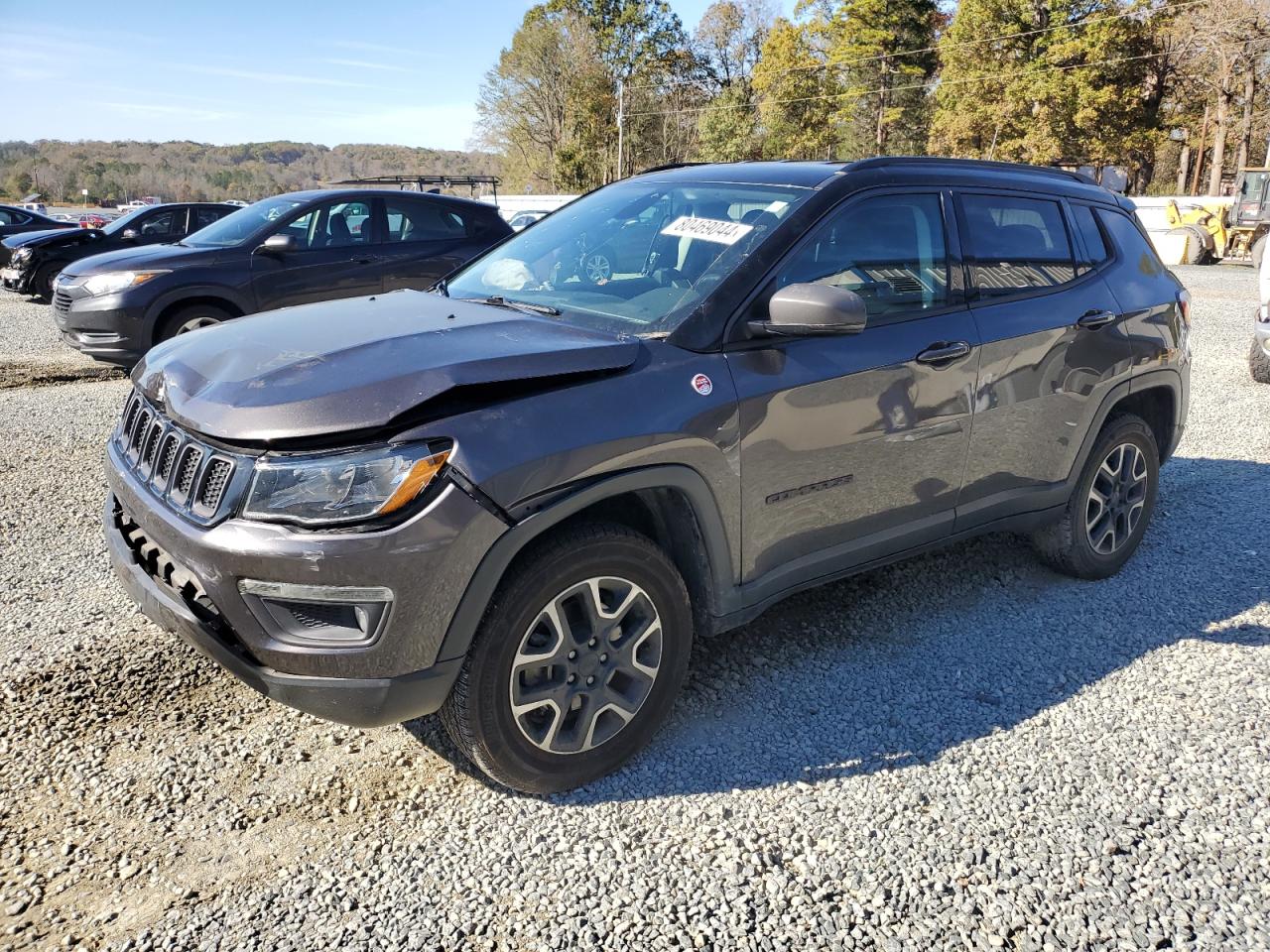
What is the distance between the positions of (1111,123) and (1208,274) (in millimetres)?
24435

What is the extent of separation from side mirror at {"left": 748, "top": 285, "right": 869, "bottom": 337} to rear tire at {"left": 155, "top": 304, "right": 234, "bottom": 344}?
661 centimetres

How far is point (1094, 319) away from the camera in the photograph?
4129mm

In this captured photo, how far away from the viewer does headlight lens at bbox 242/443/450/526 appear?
2.37m

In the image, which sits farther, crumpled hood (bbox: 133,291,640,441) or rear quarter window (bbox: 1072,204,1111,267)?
rear quarter window (bbox: 1072,204,1111,267)

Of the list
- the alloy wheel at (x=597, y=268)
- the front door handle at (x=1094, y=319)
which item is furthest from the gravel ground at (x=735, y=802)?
the alloy wheel at (x=597, y=268)

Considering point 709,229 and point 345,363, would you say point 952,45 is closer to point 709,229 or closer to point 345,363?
point 709,229

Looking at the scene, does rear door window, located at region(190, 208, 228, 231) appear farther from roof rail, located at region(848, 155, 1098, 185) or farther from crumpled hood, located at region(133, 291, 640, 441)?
roof rail, located at region(848, 155, 1098, 185)

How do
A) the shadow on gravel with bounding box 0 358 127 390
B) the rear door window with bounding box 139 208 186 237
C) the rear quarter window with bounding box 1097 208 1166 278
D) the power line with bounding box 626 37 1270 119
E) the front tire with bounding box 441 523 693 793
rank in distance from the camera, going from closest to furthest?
the front tire with bounding box 441 523 693 793 → the rear quarter window with bounding box 1097 208 1166 278 → the shadow on gravel with bounding box 0 358 127 390 → the rear door window with bounding box 139 208 186 237 → the power line with bounding box 626 37 1270 119

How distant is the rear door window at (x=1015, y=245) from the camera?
3.79m

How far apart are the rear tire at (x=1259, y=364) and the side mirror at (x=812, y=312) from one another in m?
7.99

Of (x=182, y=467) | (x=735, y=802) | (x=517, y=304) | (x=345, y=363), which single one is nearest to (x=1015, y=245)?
(x=517, y=304)

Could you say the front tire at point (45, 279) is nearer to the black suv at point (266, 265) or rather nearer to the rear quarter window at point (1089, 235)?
the black suv at point (266, 265)

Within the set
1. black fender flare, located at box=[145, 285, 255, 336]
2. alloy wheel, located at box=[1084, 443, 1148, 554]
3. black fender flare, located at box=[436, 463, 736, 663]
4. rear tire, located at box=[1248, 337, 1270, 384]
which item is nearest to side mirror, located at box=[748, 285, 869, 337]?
black fender flare, located at box=[436, 463, 736, 663]

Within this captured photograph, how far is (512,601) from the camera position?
2.56 m
